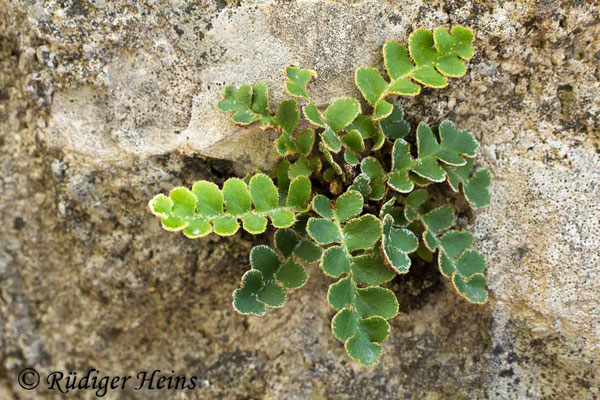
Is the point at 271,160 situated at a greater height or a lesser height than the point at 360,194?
lesser

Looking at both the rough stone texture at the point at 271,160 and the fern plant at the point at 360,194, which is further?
the rough stone texture at the point at 271,160

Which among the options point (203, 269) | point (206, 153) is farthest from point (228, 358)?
point (206, 153)

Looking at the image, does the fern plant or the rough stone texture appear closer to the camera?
the fern plant

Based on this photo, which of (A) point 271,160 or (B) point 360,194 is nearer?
(B) point 360,194

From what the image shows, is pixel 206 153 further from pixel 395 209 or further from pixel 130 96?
pixel 395 209
